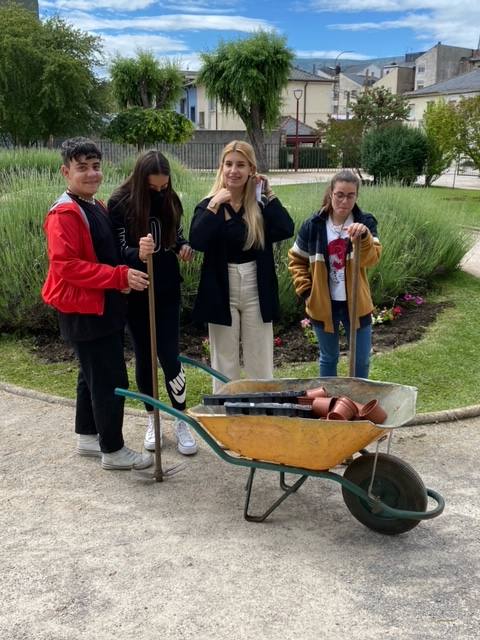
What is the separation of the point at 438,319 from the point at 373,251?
3.46 meters

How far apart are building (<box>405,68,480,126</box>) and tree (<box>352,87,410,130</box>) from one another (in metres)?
8.43

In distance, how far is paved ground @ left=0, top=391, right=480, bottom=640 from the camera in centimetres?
246

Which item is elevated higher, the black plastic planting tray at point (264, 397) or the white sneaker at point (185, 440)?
the black plastic planting tray at point (264, 397)

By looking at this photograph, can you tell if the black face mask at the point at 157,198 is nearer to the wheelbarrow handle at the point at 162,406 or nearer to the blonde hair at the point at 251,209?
the blonde hair at the point at 251,209

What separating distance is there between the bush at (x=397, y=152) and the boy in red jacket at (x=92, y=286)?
2063cm

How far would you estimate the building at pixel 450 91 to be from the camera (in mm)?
47475

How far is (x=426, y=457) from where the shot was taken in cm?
386

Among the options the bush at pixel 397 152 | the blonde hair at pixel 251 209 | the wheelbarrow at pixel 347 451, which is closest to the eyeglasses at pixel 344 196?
the blonde hair at pixel 251 209

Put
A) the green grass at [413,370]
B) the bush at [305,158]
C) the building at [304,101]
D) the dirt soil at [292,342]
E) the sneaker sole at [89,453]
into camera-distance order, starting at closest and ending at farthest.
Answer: the sneaker sole at [89,453], the green grass at [413,370], the dirt soil at [292,342], the bush at [305,158], the building at [304,101]

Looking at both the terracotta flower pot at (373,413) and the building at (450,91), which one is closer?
the terracotta flower pot at (373,413)

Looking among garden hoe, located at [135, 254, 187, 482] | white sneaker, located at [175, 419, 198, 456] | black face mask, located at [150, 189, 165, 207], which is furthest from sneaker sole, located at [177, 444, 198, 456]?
black face mask, located at [150, 189, 165, 207]

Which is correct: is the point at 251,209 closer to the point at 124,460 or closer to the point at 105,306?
the point at 105,306

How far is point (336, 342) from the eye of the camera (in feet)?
13.3

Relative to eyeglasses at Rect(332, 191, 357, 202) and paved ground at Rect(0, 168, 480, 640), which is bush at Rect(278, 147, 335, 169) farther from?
paved ground at Rect(0, 168, 480, 640)
